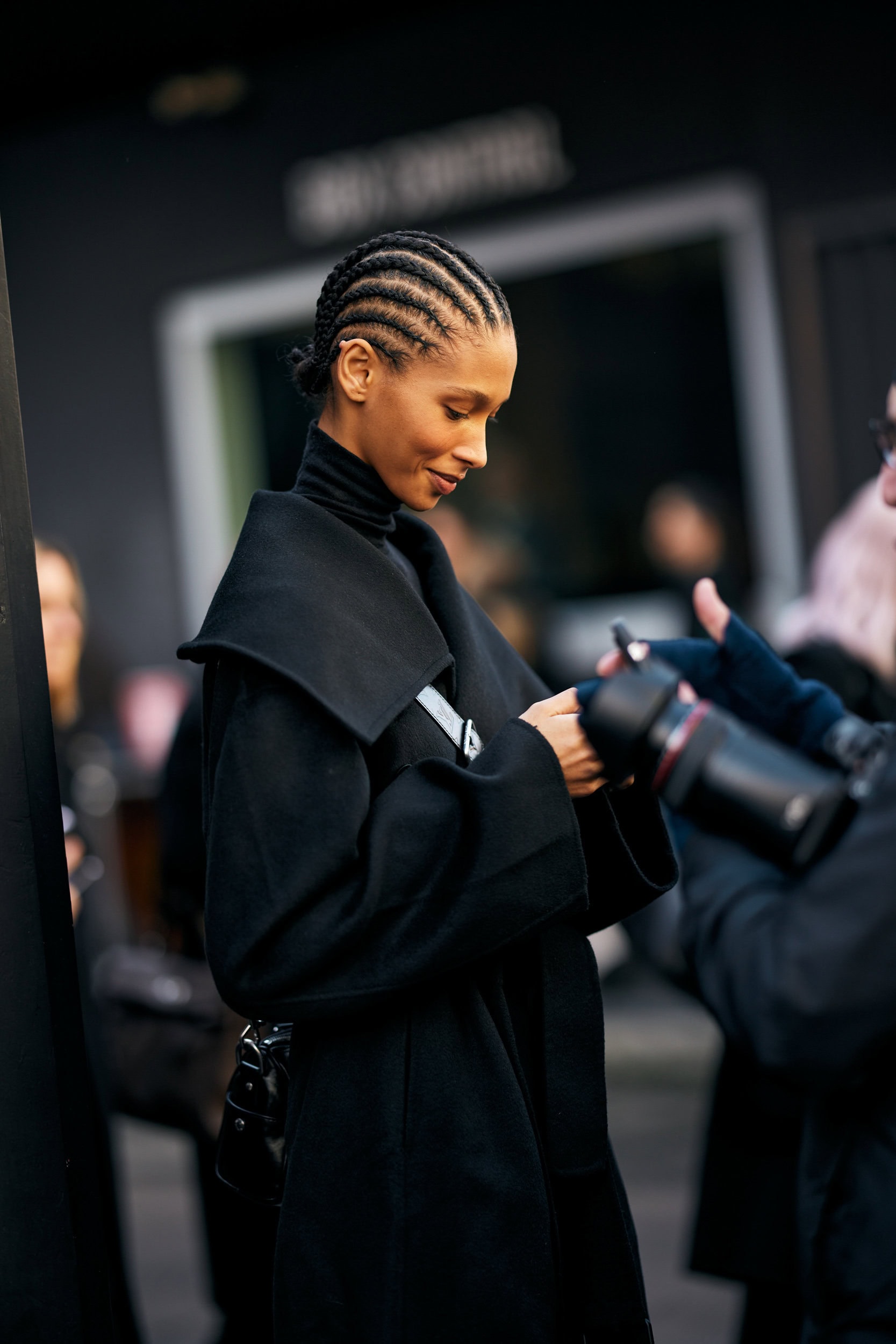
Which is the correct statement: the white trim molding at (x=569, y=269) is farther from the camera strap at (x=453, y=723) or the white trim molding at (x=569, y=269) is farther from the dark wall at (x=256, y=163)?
the camera strap at (x=453, y=723)

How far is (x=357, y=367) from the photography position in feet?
5.23

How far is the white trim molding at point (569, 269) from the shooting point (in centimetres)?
534

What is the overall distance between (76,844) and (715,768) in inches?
70.1

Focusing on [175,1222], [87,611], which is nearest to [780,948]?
[175,1222]

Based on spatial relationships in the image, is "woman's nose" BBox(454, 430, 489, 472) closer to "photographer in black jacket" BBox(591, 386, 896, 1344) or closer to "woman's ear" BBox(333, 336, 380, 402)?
"woman's ear" BBox(333, 336, 380, 402)

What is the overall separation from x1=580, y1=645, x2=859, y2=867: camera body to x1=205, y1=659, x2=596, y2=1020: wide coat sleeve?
0.17 metres

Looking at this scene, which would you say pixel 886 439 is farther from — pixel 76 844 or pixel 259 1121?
pixel 76 844

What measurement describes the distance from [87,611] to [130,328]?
1.41 m

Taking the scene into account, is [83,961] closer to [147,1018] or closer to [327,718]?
[147,1018]

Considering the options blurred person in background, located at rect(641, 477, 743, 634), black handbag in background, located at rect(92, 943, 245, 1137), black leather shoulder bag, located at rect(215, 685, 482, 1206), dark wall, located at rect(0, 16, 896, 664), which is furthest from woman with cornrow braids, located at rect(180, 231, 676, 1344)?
dark wall, located at rect(0, 16, 896, 664)

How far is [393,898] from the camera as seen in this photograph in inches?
56.9

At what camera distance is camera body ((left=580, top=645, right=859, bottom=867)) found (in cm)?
126

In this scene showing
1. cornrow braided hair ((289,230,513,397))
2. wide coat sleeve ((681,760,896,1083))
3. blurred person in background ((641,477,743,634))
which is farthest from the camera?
blurred person in background ((641,477,743,634))

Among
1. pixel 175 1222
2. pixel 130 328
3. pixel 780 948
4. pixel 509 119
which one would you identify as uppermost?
pixel 509 119
